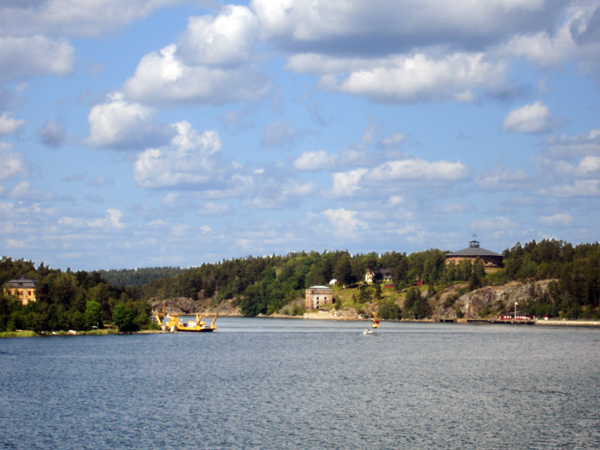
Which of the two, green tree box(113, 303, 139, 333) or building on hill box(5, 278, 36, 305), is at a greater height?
building on hill box(5, 278, 36, 305)

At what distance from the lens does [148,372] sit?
87.1m

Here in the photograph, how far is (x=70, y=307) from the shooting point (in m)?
154

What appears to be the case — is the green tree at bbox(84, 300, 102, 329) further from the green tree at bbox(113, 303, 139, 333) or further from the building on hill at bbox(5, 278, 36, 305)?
the building on hill at bbox(5, 278, 36, 305)

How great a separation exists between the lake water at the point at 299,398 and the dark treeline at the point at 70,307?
26.5m

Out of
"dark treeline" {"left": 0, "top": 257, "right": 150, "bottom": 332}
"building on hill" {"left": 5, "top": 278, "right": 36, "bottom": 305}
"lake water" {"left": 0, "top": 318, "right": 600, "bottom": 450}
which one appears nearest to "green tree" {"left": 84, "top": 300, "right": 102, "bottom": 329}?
"dark treeline" {"left": 0, "top": 257, "right": 150, "bottom": 332}

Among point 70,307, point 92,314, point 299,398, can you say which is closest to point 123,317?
point 92,314

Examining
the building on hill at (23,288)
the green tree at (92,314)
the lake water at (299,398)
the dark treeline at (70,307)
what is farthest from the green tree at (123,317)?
the lake water at (299,398)

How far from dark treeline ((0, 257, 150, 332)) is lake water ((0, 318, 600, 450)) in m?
26.5

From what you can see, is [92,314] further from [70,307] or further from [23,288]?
[23,288]

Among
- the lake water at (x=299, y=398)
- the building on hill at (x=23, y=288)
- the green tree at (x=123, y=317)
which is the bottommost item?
the lake water at (x=299, y=398)

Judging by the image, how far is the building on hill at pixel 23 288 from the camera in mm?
160462

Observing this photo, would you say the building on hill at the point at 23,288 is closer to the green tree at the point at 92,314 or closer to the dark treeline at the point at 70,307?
the dark treeline at the point at 70,307

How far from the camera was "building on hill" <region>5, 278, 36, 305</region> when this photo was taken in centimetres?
16046

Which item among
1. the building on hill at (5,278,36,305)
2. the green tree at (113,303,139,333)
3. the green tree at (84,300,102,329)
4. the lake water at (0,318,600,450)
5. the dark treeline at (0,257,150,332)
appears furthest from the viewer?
the building on hill at (5,278,36,305)
